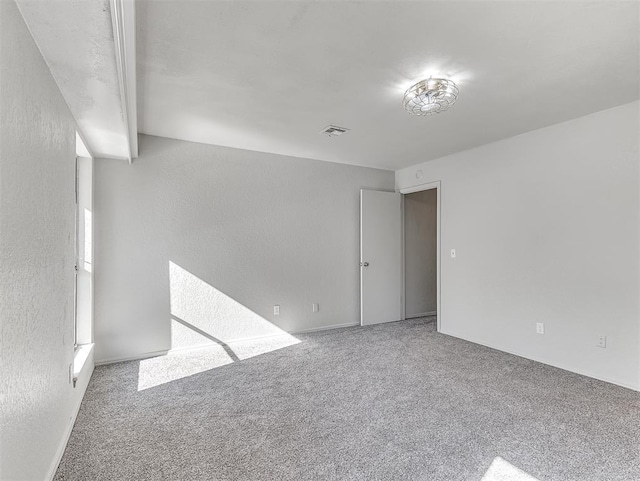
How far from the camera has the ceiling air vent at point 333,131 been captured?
337 centimetres

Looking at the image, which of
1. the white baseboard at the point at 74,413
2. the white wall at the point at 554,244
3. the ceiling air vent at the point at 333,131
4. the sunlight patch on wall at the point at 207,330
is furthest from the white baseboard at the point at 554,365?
the white baseboard at the point at 74,413

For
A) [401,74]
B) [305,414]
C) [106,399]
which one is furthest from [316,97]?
[106,399]

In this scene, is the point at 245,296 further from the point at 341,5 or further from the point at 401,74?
the point at 341,5

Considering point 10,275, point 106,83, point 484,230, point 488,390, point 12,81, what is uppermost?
point 106,83

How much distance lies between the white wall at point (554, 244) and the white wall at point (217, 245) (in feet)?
5.30

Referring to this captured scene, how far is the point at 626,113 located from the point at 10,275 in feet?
13.9

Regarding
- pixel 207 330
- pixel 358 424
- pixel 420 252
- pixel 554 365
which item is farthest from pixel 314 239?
pixel 554 365

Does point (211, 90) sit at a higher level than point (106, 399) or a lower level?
higher

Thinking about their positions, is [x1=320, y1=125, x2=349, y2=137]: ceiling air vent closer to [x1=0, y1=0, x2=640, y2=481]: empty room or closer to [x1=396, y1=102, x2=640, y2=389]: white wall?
[x1=0, y1=0, x2=640, y2=481]: empty room

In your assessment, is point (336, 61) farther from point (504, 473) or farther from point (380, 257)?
point (380, 257)

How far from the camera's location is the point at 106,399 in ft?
8.52

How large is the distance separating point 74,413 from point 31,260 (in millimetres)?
1395

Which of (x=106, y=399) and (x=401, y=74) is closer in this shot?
(x=401, y=74)

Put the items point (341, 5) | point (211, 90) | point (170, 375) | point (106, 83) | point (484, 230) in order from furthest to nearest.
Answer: point (484, 230) → point (170, 375) → point (211, 90) → point (106, 83) → point (341, 5)
